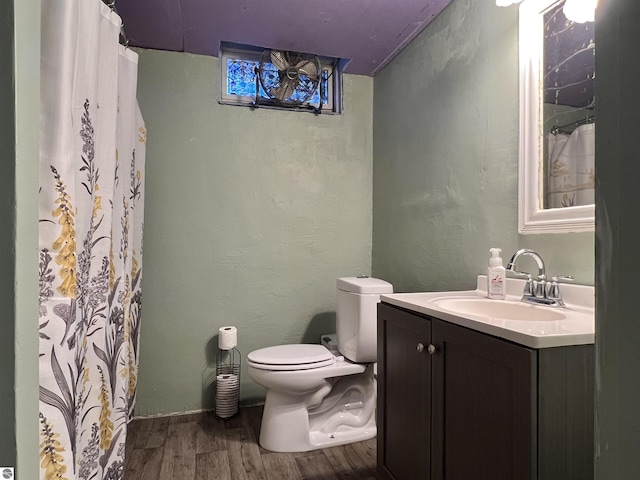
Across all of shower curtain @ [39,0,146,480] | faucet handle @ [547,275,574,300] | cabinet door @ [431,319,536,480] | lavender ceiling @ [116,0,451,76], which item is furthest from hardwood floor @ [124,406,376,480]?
lavender ceiling @ [116,0,451,76]

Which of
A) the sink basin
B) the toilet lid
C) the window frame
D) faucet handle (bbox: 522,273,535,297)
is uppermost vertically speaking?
the window frame

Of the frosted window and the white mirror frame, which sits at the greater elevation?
the frosted window

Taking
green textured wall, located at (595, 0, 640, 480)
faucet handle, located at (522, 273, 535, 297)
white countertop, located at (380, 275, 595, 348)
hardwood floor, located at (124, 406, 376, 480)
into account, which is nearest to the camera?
green textured wall, located at (595, 0, 640, 480)

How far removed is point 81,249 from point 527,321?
1.20 meters

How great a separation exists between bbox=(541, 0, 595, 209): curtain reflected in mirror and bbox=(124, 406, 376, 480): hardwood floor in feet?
4.68

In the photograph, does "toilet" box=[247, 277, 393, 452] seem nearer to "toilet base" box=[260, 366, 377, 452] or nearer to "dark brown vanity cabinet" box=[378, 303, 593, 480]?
"toilet base" box=[260, 366, 377, 452]

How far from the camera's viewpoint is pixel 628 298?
1.59ft

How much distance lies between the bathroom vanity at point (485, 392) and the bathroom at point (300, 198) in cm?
57

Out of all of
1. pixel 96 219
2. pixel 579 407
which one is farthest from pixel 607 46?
pixel 96 219

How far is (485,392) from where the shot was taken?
1020 mm

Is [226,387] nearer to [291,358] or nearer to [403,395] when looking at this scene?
[291,358]

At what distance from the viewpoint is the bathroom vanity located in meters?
0.88

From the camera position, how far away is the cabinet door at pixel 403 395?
1.29 meters

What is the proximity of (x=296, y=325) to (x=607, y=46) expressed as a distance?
225cm
